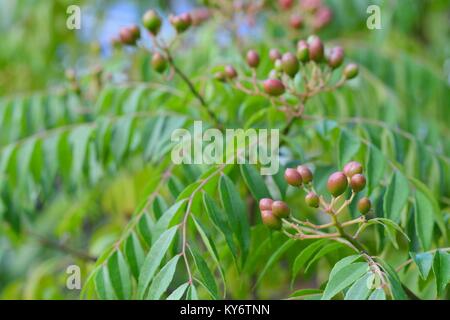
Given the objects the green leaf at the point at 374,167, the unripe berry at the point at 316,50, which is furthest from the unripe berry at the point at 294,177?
the unripe berry at the point at 316,50

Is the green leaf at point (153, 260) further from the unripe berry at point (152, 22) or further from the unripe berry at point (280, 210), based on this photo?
the unripe berry at point (152, 22)

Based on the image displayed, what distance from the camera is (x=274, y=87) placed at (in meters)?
1.64

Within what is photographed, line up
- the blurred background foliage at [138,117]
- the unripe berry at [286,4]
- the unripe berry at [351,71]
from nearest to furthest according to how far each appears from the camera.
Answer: the unripe berry at [351,71] < the blurred background foliage at [138,117] < the unripe berry at [286,4]

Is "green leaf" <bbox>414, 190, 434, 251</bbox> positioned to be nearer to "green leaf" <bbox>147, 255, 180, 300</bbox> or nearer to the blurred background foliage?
the blurred background foliage

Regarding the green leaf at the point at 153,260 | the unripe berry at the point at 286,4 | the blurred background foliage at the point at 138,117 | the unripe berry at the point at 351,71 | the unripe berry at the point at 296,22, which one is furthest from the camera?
the unripe berry at the point at 286,4

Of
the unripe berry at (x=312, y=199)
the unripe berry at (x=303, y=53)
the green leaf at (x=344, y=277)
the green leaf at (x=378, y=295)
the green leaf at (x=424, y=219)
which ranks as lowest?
the green leaf at (x=378, y=295)

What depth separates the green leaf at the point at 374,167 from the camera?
1645mm

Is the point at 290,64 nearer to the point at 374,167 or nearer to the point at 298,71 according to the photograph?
the point at 298,71

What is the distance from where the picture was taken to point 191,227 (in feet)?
5.23

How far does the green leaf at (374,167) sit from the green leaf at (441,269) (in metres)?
0.32

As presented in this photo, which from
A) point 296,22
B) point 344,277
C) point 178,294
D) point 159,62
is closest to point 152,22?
point 159,62

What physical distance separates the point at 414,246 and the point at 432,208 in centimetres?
11

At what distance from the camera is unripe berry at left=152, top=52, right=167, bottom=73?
186 cm

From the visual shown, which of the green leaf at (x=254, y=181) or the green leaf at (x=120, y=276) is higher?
the green leaf at (x=254, y=181)
